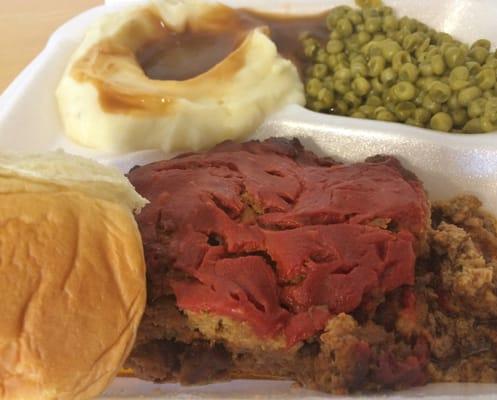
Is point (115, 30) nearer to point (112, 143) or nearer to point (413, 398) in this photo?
point (112, 143)

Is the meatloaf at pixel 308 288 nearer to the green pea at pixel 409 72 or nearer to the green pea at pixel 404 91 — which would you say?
the green pea at pixel 404 91

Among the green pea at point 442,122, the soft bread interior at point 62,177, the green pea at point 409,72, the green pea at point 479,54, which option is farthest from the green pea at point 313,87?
the soft bread interior at point 62,177

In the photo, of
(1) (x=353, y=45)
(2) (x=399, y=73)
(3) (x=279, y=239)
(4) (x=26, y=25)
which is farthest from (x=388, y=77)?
(4) (x=26, y=25)

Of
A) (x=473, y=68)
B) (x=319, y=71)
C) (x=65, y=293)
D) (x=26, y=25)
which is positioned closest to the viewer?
(x=65, y=293)

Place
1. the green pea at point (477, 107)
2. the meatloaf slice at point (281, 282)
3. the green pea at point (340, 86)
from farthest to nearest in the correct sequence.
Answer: the green pea at point (340, 86) → the green pea at point (477, 107) → the meatloaf slice at point (281, 282)

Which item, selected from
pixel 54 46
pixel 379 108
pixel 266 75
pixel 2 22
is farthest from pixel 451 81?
pixel 2 22

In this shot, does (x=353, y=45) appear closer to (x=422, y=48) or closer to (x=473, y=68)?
(x=422, y=48)

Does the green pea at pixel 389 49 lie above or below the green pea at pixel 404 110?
above
